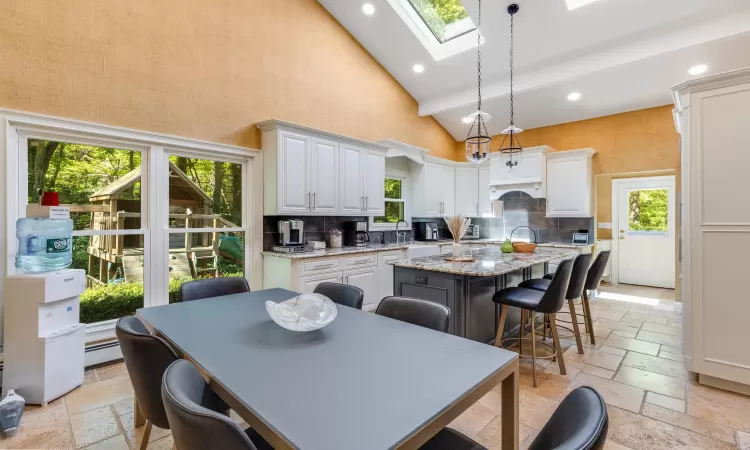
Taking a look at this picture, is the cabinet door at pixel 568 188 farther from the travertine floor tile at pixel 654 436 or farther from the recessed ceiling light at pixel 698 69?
the travertine floor tile at pixel 654 436

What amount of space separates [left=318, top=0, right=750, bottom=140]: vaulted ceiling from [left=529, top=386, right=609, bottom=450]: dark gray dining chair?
4278 millimetres

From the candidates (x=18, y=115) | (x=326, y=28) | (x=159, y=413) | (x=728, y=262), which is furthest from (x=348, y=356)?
(x=326, y=28)

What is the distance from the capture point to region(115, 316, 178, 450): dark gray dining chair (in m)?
1.32

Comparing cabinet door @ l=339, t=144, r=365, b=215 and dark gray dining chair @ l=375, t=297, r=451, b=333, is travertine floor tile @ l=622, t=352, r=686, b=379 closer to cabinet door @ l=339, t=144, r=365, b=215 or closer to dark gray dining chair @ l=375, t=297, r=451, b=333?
dark gray dining chair @ l=375, t=297, r=451, b=333

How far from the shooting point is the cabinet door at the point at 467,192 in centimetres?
638

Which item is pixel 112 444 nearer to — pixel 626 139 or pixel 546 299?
pixel 546 299

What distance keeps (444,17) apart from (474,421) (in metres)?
4.83

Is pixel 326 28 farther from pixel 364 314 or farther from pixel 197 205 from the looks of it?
pixel 364 314

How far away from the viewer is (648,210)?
6.18 m

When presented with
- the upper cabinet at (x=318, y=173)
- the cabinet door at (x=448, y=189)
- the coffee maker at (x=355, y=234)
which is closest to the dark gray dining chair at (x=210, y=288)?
the upper cabinet at (x=318, y=173)

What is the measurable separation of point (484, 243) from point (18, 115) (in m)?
5.76

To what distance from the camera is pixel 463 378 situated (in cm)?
106

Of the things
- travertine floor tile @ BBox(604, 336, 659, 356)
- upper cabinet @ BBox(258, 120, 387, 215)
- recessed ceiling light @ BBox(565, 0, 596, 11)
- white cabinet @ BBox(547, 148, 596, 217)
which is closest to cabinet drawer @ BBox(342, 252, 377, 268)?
upper cabinet @ BBox(258, 120, 387, 215)

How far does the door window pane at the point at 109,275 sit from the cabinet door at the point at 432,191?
4.09 m
